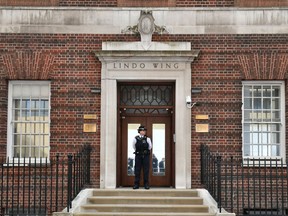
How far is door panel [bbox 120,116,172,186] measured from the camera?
48.3 feet

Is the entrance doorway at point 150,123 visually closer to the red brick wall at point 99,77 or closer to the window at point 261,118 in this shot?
the red brick wall at point 99,77

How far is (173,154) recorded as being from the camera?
1455cm

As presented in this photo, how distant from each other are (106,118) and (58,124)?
135 centimetres

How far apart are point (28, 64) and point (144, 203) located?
5112mm

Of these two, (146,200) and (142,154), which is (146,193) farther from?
(142,154)

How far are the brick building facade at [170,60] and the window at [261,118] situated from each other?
0.03 metres

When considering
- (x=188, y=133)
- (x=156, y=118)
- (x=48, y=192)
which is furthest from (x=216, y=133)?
(x=48, y=192)

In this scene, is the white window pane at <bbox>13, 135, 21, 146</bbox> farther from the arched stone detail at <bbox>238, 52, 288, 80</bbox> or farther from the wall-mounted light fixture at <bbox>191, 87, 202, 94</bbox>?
the arched stone detail at <bbox>238, 52, 288, 80</bbox>

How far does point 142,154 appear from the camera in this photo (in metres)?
13.5

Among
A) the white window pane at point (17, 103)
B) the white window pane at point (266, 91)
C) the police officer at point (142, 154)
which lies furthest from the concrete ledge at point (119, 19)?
the police officer at point (142, 154)

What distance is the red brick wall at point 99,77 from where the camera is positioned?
46.8 ft

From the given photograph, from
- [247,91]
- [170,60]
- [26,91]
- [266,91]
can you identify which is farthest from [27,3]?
[266,91]

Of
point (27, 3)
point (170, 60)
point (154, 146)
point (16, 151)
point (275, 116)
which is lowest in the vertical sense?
point (16, 151)

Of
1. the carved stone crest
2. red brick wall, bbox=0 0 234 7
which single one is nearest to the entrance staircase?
the carved stone crest
